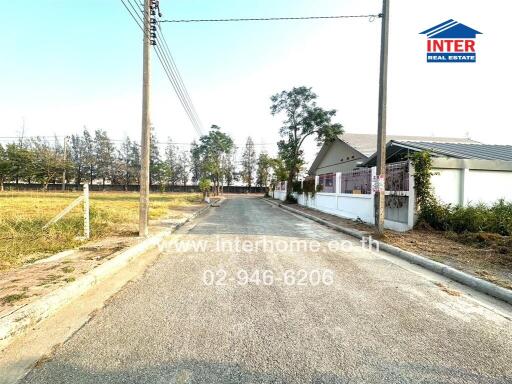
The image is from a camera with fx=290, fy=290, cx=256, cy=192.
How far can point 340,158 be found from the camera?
27.3 metres

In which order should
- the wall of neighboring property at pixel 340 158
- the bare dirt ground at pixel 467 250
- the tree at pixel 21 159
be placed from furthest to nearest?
the tree at pixel 21 159, the wall of neighboring property at pixel 340 158, the bare dirt ground at pixel 467 250

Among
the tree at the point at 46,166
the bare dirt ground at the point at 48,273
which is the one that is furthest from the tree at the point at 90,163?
the bare dirt ground at the point at 48,273

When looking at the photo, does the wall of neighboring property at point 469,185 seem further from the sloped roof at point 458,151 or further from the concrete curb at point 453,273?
the concrete curb at point 453,273

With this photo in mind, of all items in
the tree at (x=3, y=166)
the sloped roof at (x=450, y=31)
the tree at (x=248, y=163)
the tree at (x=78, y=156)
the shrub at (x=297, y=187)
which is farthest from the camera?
the tree at (x=248, y=163)

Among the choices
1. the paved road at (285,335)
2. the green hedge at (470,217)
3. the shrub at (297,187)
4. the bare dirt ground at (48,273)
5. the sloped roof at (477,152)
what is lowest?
the paved road at (285,335)

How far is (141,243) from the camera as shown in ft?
23.0

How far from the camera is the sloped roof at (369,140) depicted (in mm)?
22306

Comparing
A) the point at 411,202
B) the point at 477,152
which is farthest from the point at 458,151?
the point at 411,202

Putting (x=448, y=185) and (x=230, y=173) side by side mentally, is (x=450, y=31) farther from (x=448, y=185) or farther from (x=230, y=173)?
(x=230, y=173)

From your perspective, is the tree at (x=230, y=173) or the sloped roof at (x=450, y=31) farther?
the tree at (x=230, y=173)

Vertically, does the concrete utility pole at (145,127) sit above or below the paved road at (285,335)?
above

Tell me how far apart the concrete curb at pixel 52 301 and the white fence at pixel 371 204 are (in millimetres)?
8195

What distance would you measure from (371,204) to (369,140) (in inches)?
665

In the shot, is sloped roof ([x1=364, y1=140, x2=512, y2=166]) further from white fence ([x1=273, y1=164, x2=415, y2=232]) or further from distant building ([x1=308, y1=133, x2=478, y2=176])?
distant building ([x1=308, y1=133, x2=478, y2=176])
